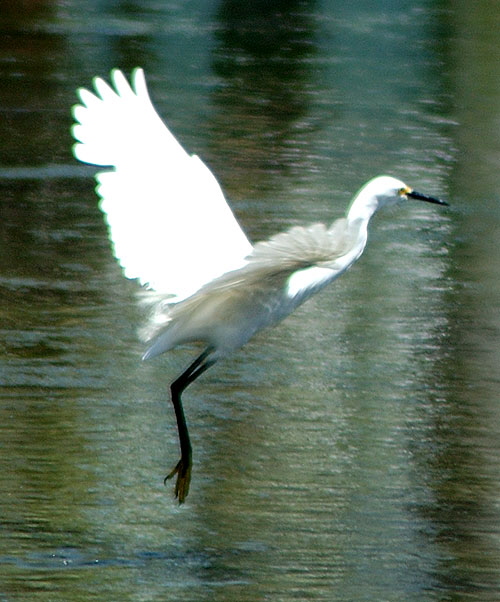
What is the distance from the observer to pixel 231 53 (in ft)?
52.1

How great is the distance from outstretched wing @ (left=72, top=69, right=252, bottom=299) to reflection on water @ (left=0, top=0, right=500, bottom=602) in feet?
2.67

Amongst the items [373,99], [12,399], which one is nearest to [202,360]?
[12,399]

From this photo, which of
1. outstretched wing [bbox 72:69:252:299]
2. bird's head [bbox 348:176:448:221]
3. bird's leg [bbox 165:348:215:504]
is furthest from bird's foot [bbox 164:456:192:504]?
bird's head [bbox 348:176:448:221]

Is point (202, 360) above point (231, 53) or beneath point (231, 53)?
above

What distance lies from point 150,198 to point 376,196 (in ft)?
2.54

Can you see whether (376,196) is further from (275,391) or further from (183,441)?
(275,391)

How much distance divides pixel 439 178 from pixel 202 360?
5.11 m

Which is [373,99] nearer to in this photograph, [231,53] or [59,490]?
[231,53]

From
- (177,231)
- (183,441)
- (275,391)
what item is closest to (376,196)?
(177,231)

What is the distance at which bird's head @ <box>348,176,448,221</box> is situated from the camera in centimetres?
514

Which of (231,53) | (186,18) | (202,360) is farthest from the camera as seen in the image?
(186,18)

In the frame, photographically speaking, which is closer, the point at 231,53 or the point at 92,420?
the point at 92,420

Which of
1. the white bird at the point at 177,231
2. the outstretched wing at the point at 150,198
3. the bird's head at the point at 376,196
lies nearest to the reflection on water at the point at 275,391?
the white bird at the point at 177,231

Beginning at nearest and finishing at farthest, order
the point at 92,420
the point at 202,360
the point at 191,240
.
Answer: the point at 191,240, the point at 202,360, the point at 92,420
